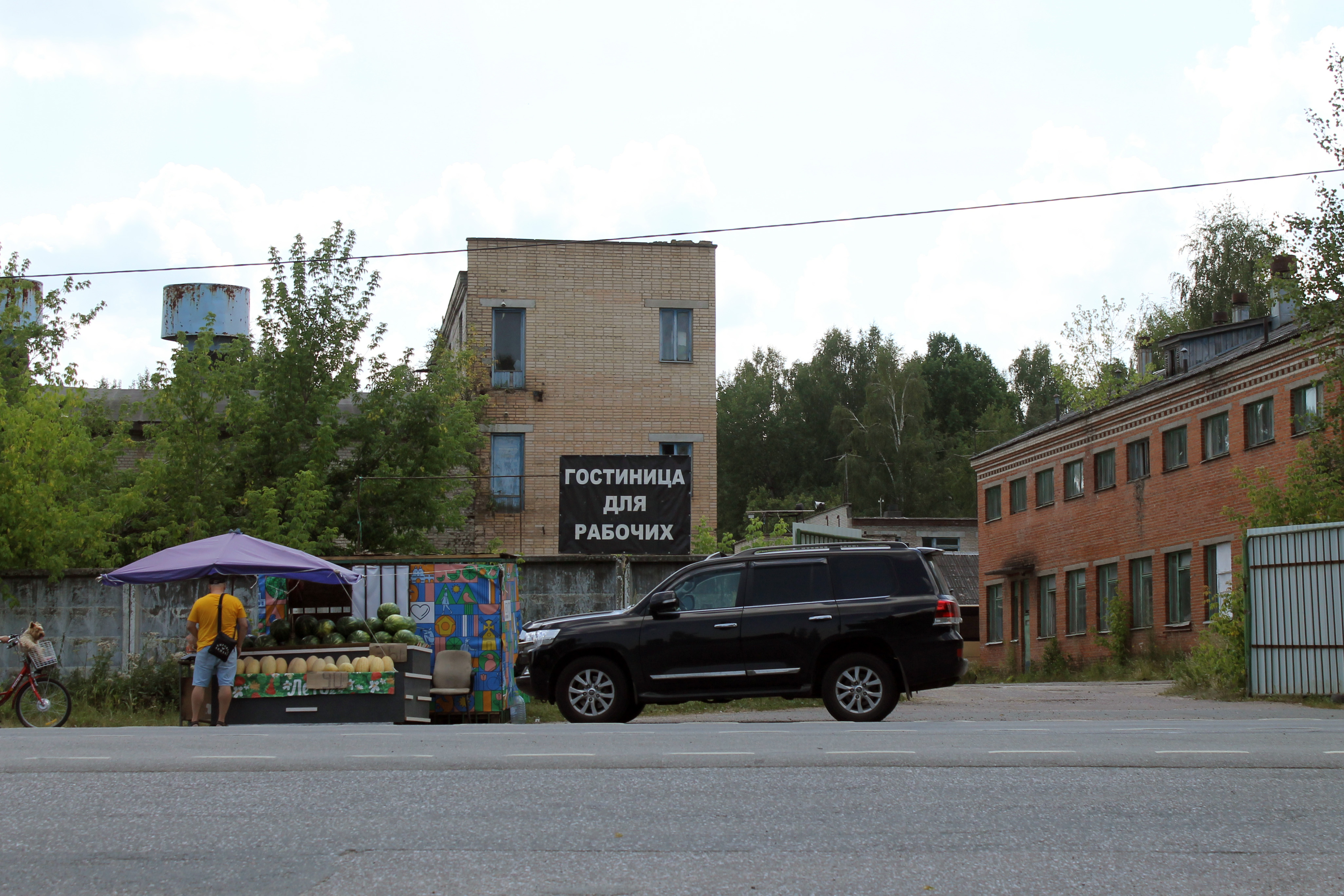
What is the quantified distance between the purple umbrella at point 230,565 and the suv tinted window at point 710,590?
4325 millimetres

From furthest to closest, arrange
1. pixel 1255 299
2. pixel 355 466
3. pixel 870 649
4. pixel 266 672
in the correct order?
pixel 1255 299 → pixel 355 466 → pixel 266 672 → pixel 870 649

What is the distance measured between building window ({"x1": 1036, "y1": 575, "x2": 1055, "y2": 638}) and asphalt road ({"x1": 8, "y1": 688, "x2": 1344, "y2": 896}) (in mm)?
33853

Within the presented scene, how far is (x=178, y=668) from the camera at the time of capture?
19438mm

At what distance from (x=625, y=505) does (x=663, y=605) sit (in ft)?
27.4

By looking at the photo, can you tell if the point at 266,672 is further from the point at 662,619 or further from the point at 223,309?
the point at 223,309

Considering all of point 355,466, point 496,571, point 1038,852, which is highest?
point 355,466

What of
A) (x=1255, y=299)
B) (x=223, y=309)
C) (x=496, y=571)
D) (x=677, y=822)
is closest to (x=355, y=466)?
(x=496, y=571)

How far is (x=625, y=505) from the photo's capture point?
24.0 meters

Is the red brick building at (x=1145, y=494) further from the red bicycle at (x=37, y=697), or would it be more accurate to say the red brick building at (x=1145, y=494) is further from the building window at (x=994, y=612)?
the red bicycle at (x=37, y=697)

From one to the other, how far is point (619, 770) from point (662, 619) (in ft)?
22.1

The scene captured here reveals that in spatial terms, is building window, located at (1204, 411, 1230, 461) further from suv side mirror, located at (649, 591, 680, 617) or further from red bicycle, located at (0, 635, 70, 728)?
red bicycle, located at (0, 635, 70, 728)

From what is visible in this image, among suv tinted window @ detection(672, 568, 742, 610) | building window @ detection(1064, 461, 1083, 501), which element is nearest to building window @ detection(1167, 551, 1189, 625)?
building window @ detection(1064, 461, 1083, 501)

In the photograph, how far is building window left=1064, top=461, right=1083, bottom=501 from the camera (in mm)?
42531

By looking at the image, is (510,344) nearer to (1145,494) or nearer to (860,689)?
(1145,494)
